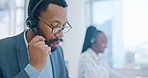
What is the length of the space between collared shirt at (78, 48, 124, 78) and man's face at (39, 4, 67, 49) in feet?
2.89

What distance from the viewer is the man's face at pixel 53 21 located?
972mm

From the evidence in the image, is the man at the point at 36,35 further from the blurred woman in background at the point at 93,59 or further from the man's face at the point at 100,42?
the man's face at the point at 100,42

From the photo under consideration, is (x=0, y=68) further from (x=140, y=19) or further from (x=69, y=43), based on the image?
(x=140, y=19)

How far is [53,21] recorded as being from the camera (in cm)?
97

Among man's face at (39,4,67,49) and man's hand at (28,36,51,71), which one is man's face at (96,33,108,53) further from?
man's hand at (28,36,51,71)

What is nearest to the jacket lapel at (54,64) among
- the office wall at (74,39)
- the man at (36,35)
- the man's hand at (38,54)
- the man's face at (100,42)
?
the man at (36,35)

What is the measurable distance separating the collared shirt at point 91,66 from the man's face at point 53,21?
2.89 ft

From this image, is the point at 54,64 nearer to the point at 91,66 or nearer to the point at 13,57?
the point at 13,57

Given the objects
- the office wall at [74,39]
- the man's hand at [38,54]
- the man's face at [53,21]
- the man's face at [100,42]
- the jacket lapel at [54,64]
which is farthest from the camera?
the office wall at [74,39]

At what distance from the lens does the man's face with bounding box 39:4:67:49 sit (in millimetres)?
972

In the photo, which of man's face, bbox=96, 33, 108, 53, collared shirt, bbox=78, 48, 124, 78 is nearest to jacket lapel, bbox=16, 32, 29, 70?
collared shirt, bbox=78, 48, 124, 78

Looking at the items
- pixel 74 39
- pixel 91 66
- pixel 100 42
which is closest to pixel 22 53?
pixel 91 66

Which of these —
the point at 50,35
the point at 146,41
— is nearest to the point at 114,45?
the point at 146,41

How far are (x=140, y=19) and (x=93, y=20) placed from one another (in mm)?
622
